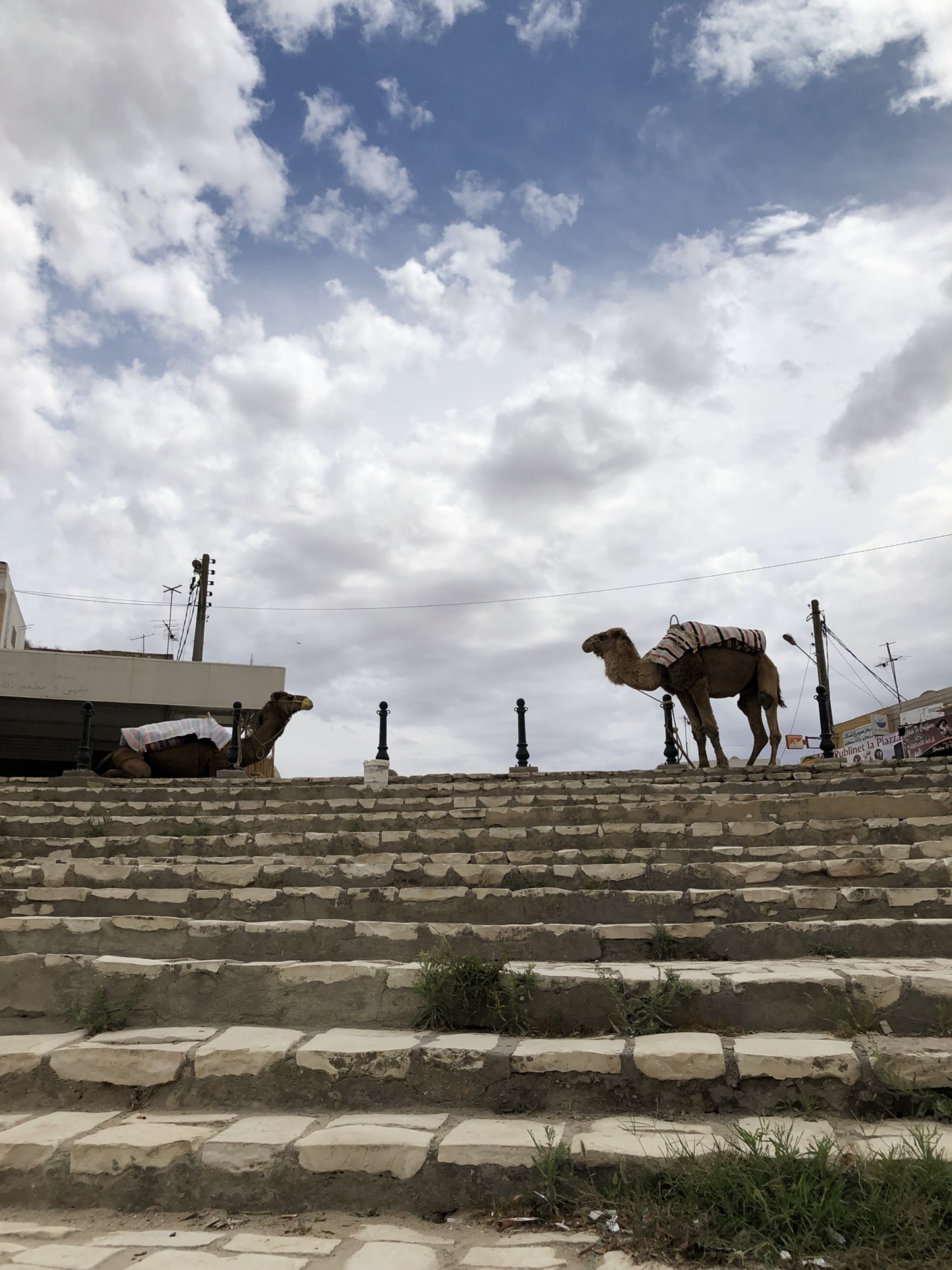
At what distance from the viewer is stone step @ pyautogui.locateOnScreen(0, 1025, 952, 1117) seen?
295 centimetres

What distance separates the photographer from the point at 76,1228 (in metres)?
2.66

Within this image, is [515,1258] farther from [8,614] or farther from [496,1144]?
[8,614]

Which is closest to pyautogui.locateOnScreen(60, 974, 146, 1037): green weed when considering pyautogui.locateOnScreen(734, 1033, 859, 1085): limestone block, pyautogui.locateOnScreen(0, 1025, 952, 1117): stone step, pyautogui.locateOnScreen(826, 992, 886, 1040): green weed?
pyautogui.locateOnScreen(0, 1025, 952, 1117): stone step

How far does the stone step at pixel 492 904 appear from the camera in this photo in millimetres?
4602

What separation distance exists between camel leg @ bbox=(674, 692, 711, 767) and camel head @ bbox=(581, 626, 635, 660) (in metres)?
1.01

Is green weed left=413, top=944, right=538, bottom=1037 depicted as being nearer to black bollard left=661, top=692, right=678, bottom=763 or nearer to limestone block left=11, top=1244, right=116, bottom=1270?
limestone block left=11, top=1244, right=116, bottom=1270

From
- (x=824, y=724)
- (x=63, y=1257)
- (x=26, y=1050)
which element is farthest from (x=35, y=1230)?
(x=824, y=724)

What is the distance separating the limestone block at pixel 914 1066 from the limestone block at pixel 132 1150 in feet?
7.52

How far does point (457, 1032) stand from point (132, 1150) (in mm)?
1300

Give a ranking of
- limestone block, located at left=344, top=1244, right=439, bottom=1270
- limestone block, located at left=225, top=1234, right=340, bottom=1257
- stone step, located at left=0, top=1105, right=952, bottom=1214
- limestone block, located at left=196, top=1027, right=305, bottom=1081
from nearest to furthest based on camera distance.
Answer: limestone block, located at left=344, top=1244, right=439, bottom=1270
limestone block, located at left=225, top=1234, right=340, bottom=1257
stone step, located at left=0, top=1105, right=952, bottom=1214
limestone block, located at left=196, top=1027, right=305, bottom=1081

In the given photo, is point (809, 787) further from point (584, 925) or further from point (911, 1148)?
point (911, 1148)

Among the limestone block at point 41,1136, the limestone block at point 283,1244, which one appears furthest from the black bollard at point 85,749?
the limestone block at point 283,1244

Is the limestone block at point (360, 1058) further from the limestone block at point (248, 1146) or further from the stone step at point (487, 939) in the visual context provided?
the stone step at point (487, 939)

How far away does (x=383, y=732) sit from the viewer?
12.8 meters
